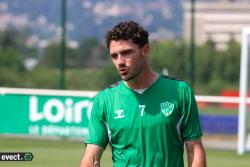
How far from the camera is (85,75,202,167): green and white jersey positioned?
17.3 feet

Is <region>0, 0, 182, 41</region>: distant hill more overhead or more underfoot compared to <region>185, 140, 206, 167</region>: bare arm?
more overhead

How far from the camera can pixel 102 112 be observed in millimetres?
5359

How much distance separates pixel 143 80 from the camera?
5.27 m

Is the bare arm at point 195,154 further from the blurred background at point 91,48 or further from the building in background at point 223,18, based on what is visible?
the building in background at point 223,18

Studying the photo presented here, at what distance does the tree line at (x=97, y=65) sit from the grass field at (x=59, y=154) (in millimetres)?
6115

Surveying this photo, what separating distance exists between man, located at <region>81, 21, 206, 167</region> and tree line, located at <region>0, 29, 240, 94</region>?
19.4m

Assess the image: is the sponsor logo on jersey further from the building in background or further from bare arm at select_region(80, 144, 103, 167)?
the building in background

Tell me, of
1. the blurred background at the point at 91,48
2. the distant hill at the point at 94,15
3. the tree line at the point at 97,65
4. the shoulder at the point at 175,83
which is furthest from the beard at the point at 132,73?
the distant hill at the point at 94,15

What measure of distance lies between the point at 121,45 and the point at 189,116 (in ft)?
2.04

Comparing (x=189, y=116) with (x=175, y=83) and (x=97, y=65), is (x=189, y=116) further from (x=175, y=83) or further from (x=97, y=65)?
(x=97, y=65)

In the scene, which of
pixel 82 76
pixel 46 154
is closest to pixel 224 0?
pixel 82 76

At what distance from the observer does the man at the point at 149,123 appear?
17.3ft

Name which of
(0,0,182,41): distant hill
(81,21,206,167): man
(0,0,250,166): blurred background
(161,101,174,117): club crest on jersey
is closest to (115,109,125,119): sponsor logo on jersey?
(81,21,206,167): man

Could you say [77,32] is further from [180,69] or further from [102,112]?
[102,112]
